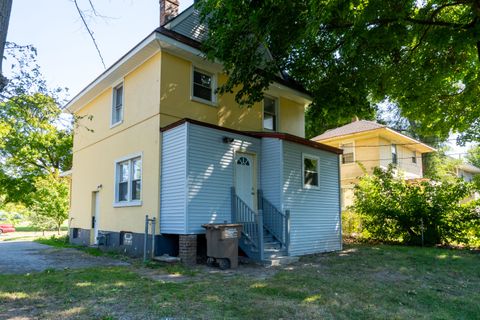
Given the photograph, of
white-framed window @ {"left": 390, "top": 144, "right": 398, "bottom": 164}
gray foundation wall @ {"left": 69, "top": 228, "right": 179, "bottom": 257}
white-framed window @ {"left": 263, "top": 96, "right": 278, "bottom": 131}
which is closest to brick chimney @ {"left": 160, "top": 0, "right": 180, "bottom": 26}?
white-framed window @ {"left": 263, "top": 96, "right": 278, "bottom": 131}

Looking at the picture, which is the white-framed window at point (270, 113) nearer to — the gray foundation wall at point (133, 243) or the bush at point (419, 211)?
A: the bush at point (419, 211)

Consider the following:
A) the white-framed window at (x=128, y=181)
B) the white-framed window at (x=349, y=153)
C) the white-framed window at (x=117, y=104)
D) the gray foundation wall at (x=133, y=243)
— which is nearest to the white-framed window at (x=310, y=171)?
the gray foundation wall at (x=133, y=243)

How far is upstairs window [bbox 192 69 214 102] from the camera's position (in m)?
11.2

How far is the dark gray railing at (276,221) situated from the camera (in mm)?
10039

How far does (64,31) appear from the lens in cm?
713

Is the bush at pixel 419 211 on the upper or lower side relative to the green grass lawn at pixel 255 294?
upper

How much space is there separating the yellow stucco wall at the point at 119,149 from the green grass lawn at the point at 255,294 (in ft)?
9.60

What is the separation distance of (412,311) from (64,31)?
795 cm

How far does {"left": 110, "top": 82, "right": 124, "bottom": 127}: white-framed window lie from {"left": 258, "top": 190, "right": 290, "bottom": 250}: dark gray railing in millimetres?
5929

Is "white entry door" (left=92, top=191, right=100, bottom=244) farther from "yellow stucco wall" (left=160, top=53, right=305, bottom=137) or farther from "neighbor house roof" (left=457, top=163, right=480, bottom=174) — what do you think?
"neighbor house roof" (left=457, top=163, right=480, bottom=174)

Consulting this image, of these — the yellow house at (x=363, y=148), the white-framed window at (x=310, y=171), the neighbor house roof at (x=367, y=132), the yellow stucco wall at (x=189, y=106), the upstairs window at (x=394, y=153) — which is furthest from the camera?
the upstairs window at (x=394, y=153)

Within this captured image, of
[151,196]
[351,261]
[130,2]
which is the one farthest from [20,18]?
[351,261]

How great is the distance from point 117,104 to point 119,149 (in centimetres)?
181

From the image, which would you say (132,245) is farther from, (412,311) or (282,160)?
(412,311)
